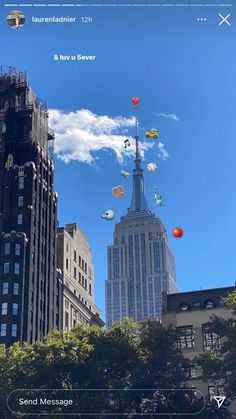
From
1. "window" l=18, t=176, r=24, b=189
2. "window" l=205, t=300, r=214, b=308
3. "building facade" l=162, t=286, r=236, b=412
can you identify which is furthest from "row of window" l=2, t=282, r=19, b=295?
"window" l=205, t=300, r=214, b=308

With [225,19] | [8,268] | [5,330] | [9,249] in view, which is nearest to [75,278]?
[9,249]

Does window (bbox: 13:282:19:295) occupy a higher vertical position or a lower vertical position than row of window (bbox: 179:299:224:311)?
higher

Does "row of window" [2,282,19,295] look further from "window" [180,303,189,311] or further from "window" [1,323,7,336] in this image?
"window" [180,303,189,311]

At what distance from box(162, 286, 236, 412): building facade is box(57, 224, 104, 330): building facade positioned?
44766 mm

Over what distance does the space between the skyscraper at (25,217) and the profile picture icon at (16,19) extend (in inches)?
2400

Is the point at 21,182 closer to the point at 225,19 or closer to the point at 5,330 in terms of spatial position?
the point at 5,330

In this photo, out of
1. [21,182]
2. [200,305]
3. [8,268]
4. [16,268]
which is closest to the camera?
[200,305]

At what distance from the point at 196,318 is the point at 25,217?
159 ft

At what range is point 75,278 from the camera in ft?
416

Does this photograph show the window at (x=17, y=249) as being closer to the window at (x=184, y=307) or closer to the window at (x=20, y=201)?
the window at (x=20, y=201)

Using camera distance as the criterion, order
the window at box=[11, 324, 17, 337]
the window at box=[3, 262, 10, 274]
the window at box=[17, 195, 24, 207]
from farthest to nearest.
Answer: the window at box=[17, 195, 24, 207]
the window at box=[3, 262, 10, 274]
the window at box=[11, 324, 17, 337]

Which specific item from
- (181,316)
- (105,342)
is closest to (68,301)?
(181,316)

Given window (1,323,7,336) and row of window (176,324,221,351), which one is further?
window (1,323,7,336)

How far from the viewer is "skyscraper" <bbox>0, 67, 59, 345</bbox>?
101062 millimetres
